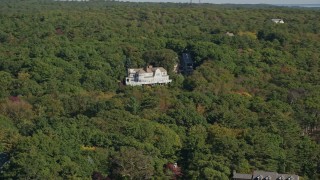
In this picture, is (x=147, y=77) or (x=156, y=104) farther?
(x=147, y=77)

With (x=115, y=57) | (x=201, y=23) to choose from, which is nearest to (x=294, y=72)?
(x=115, y=57)

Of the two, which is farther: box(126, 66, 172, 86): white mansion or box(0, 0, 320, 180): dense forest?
box(126, 66, 172, 86): white mansion

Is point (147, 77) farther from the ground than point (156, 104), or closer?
closer

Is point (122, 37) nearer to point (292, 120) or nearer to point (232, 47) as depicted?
point (232, 47)

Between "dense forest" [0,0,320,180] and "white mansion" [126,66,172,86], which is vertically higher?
"dense forest" [0,0,320,180]
